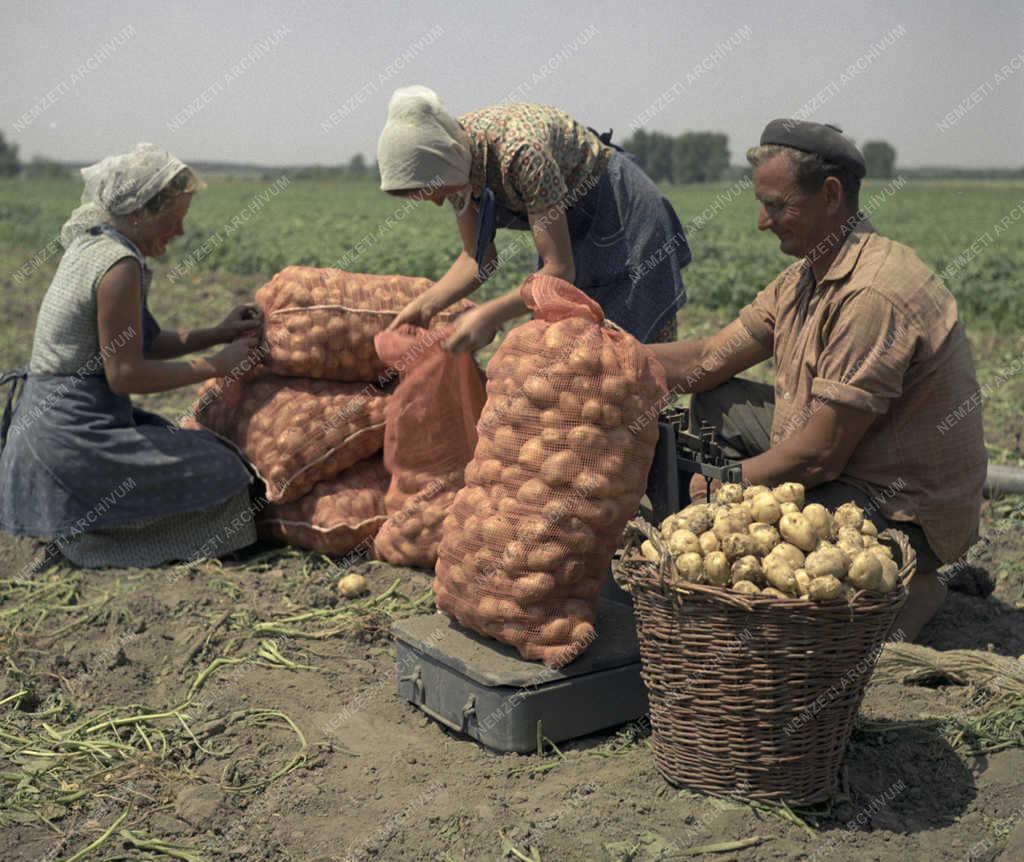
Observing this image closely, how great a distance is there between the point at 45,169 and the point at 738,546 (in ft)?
247

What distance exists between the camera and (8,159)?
67.2m

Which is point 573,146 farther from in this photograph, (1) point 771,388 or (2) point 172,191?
(2) point 172,191

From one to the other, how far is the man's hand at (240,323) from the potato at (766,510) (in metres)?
2.75

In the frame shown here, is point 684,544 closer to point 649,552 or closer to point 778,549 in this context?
point 649,552

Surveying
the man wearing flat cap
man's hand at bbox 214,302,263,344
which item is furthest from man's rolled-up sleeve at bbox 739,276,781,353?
man's hand at bbox 214,302,263,344

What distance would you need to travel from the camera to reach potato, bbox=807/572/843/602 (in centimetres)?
259

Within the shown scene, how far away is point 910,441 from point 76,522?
10.8ft

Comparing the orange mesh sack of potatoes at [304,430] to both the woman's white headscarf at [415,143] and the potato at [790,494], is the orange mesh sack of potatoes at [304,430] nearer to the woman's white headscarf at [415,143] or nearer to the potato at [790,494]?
the woman's white headscarf at [415,143]

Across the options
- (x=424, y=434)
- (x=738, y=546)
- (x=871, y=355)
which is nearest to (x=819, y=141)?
(x=871, y=355)

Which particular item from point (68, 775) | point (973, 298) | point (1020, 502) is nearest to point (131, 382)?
point (68, 775)

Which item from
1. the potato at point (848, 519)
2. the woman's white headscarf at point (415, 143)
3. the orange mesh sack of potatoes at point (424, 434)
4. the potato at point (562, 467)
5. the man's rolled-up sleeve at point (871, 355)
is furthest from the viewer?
the orange mesh sack of potatoes at point (424, 434)

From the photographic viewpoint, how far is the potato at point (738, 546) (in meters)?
2.75

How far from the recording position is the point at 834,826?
9.19ft

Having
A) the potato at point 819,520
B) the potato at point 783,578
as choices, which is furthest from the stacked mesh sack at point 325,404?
the potato at point 783,578
